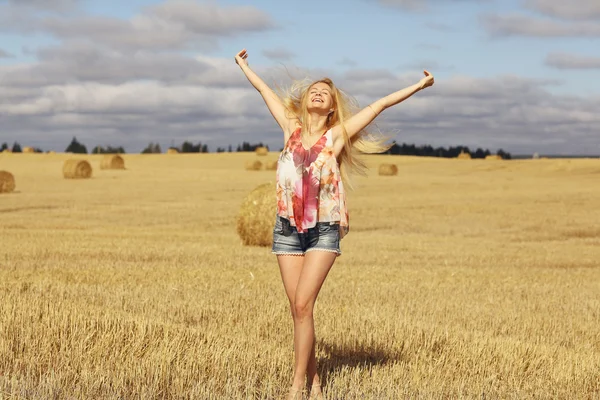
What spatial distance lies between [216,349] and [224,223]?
18.2m

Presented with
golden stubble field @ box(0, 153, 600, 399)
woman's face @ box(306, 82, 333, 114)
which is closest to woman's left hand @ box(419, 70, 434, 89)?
woman's face @ box(306, 82, 333, 114)

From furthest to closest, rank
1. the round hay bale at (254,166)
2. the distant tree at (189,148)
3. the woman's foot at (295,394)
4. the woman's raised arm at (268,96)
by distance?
the distant tree at (189,148)
the round hay bale at (254,166)
the woman's raised arm at (268,96)
the woman's foot at (295,394)

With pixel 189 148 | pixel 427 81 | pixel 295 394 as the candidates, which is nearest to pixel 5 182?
pixel 427 81

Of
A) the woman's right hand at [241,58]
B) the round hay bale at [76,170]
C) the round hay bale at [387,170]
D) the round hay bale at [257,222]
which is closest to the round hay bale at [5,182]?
the round hay bale at [76,170]

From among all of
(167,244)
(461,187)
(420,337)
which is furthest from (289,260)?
(461,187)

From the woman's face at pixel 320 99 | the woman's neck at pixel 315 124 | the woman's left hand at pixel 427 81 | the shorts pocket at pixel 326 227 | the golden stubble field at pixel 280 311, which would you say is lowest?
the golden stubble field at pixel 280 311

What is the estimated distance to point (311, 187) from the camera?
575cm

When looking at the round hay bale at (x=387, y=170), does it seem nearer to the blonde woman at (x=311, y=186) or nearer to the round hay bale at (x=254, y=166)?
the round hay bale at (x=254, y=166)

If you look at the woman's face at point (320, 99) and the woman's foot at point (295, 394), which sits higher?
the woman's face at point (320, 99)

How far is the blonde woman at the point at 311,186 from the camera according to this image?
5.67 m

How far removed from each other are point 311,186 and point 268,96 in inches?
36.1

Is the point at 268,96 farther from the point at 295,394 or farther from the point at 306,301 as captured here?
the point at 295,394

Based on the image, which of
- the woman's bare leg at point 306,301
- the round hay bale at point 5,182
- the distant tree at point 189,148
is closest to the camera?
the woman's bare leg at point 306,301

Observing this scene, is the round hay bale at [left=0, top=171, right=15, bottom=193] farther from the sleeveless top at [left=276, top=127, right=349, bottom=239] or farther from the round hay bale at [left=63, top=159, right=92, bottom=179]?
the sleeveless top at [left=276, top=127, right=349, bottom=239]
